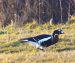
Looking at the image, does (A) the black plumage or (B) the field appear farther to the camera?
(A) the black plumage

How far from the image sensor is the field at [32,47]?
786cm

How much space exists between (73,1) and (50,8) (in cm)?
79

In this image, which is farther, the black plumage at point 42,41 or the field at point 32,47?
the black plumage at point 42,41

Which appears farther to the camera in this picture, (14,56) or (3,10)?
(3,10)

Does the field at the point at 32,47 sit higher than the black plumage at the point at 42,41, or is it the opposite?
the black plumage at the point at 42,41

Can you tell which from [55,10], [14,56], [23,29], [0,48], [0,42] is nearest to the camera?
[14,56]

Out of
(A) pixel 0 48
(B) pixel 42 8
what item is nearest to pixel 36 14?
(B) pixel 42 8

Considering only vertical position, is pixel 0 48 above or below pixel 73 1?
below

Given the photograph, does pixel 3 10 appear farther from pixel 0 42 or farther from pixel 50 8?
pixel 0 42

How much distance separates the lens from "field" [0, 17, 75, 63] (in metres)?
7.86

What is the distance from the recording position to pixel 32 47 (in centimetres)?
966

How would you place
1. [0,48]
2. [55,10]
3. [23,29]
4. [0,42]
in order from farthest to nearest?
[55,10] < [23,29] < [0,42] < [0,48]

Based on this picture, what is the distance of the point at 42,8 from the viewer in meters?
13.6

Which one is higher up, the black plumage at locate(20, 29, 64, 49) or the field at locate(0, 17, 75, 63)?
the black plumage at locate(20, 29, 64, 49)
